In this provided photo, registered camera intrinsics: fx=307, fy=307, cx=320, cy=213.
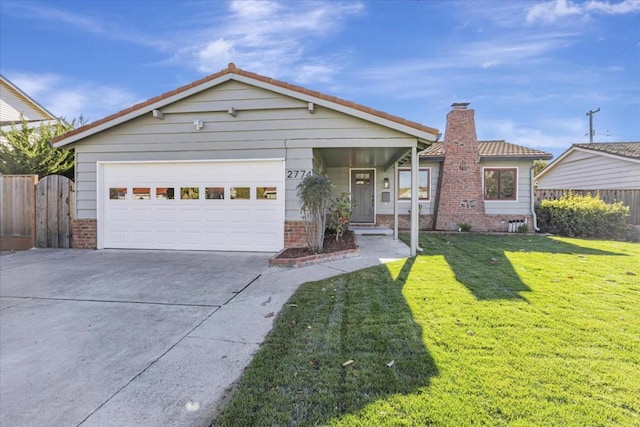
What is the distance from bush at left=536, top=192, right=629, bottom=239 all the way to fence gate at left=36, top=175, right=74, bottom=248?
15690 millimetres

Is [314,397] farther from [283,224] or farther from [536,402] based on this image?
[283,224]

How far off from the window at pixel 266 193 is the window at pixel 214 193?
938 millimetres

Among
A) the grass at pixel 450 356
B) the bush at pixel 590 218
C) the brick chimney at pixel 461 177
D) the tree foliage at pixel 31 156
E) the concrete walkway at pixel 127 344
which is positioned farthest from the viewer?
the brick chimney at pixel 461 177

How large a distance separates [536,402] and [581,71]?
15.5 meters

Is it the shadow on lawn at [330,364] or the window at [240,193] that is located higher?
the window at [240,193]

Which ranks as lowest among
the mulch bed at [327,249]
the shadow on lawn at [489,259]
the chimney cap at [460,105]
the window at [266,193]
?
the shadow on lawn at [489,259]

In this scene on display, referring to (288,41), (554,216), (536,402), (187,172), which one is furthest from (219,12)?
(554,216)

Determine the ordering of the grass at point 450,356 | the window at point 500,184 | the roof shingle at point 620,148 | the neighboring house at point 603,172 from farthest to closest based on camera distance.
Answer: the roof shingle at point 620,148
the window at point 500,184
the neighboring house at point 603,172
the grass at point 450,356

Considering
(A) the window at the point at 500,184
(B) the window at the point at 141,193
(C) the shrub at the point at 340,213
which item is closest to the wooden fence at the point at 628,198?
(A) the window at the point at 500,184

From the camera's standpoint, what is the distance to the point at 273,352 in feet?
8.76

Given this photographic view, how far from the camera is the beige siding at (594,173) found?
12688mm

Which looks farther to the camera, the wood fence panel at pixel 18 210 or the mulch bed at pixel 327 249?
the wood fence panel at pixel 18 210

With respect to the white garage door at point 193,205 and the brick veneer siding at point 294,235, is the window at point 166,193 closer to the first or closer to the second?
the white garage door at point 193,205

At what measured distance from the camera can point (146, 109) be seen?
767cm
